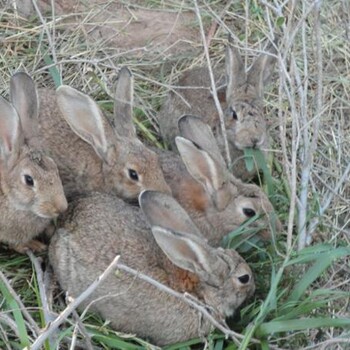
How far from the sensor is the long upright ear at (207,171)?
5207 mm

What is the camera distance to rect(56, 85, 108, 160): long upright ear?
17.8 feet

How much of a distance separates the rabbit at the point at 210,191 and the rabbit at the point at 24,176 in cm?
76

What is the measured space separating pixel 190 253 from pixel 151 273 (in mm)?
283

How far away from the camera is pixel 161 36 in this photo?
23.1 feet

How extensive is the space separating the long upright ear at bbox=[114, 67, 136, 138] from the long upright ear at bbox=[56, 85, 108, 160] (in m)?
0.17

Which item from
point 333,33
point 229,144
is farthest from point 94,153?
point 333,33

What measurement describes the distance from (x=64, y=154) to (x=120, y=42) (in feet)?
5.22

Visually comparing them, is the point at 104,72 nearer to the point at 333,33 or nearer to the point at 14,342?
the point at 333,33

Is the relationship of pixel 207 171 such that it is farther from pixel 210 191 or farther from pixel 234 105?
pixel 234 105

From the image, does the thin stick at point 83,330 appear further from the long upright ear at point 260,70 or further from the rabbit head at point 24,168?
the long upright ear at point 260,70

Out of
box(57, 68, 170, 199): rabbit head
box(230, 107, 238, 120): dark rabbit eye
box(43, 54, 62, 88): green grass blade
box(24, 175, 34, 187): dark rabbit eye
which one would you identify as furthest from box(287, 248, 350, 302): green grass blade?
box(43, 54, 62, 88): green grass blade

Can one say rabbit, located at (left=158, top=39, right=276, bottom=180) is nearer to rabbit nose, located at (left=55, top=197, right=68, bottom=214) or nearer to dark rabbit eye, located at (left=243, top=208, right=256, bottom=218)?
dark rabbit eye, located at (left=243, top=208, right=256, bottom=218)

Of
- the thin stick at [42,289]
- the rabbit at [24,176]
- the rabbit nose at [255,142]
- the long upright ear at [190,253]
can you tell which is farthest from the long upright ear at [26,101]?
the rabbit nose at [255,142]

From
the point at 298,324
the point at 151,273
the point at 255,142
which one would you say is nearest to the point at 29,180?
the point at 151,273
